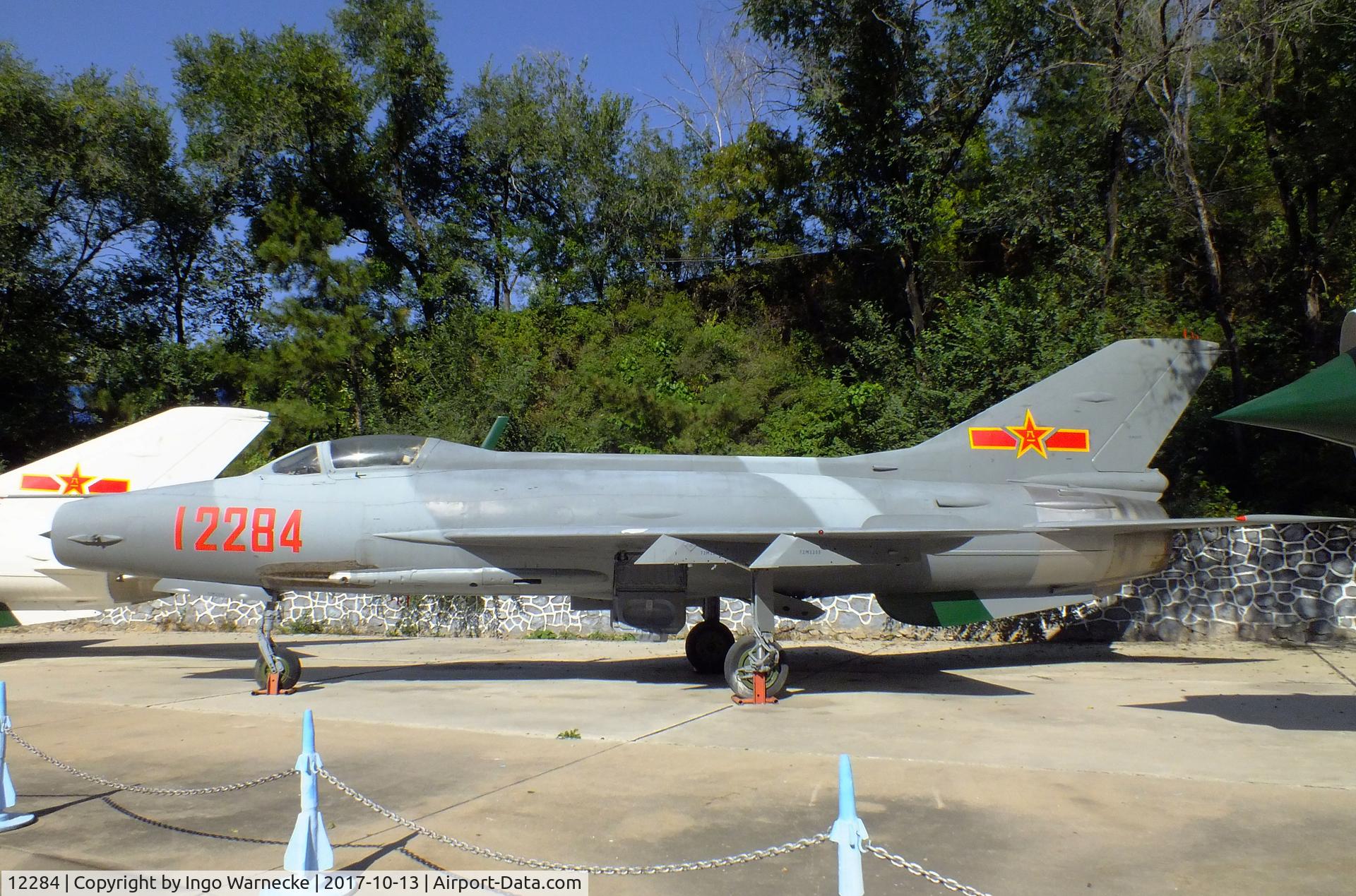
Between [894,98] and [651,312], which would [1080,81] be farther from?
[651,312]

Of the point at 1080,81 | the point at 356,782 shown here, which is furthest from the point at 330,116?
the point at 356,782

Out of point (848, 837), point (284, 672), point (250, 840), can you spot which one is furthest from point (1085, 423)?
point (250, 840)

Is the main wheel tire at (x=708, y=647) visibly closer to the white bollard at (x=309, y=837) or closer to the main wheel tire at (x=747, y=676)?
the main wheel tire at (x=747, y=676)

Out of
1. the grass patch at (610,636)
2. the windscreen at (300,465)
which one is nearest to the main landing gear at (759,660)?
the windscreen at (300,465)

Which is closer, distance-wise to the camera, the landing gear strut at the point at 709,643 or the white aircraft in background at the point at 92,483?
the landing gear strut at the point at 709,643

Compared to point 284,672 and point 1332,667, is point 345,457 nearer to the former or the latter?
point 284,672

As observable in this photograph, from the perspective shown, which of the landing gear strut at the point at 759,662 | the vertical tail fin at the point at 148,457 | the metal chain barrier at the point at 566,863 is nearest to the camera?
the metal chain barrier at the point at 566,863

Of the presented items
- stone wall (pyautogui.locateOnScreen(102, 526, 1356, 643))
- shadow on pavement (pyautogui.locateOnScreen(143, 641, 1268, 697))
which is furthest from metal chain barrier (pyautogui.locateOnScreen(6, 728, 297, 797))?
stone wall (pyautogui.locateOnScreen(102, 526, 1356, 643))

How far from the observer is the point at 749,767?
6.39 meters

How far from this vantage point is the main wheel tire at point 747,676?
913 cm

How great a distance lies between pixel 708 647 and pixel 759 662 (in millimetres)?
2102

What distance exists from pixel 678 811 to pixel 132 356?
27.8 m

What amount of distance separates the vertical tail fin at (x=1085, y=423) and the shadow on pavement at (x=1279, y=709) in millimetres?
2874

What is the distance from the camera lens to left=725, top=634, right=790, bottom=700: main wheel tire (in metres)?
9.13
